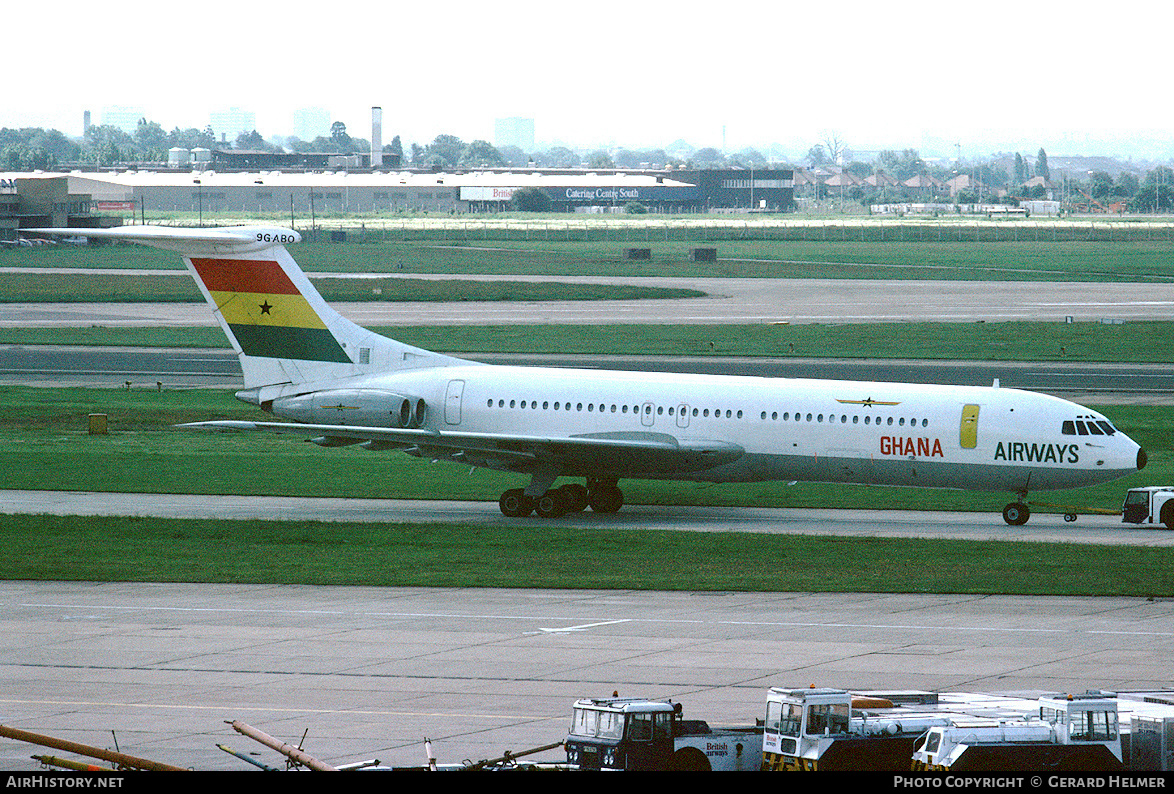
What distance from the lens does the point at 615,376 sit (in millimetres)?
48281

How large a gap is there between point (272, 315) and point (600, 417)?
420 inches

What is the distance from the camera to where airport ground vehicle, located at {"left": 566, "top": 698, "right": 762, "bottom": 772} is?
60.5 feet

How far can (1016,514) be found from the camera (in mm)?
45062

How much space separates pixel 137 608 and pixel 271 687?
840 cm

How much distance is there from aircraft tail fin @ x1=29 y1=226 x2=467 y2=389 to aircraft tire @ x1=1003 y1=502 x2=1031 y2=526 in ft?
60.4

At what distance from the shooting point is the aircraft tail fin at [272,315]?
4875cm

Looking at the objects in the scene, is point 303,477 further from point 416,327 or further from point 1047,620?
point 416,327

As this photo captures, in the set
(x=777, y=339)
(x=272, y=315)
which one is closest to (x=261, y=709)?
(x=272, y=315)

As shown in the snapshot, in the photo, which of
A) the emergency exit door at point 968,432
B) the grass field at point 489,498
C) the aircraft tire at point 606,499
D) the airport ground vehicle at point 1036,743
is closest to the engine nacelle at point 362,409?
the grass field at point 489,498

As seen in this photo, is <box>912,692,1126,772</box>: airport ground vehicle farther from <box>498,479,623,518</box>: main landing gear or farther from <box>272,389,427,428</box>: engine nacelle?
<box>272,389,427,428</box>: engine nacelle

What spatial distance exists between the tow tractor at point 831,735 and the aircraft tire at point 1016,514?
1059 inches

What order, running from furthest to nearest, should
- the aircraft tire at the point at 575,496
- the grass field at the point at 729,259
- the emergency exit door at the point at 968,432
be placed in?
the grass field at the point at 729,259, the aircraft tire at the point at 575,496, the emergency exit door at the point at 968,432

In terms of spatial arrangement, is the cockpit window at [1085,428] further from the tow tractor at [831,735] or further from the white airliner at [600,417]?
the tow tractor at [831,735]
